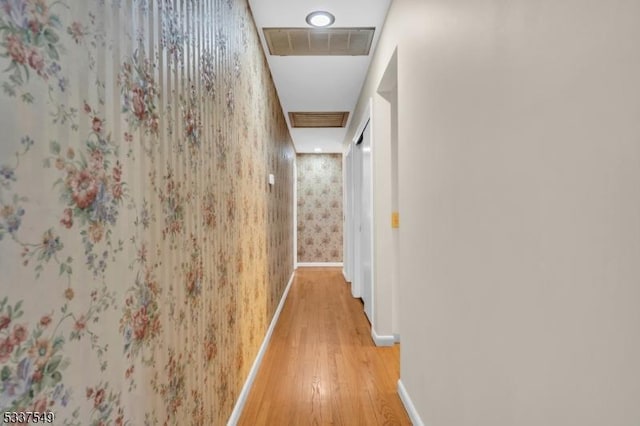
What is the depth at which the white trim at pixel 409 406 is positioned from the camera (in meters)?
1.61

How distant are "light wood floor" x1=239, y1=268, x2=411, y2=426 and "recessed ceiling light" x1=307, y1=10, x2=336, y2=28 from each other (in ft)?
8.09

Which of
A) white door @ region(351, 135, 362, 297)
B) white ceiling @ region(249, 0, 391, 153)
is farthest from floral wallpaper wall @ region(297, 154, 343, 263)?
white door @ region(351, 135, 362, 297)

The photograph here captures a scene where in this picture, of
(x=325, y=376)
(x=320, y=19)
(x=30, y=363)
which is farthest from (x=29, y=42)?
(x=325, y=376)

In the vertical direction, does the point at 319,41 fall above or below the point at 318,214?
above

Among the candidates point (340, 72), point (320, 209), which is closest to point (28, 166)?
point (340, 72)

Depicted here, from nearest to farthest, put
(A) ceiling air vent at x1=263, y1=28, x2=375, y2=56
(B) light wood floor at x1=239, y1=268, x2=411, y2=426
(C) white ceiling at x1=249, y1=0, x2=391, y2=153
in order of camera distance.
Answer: (B) light wood floor at x1=239, y1=268, x2=411, y2=426
(C) white ceiling at x1=249, y1=0, x2=391, y2=153
(A) ceiling air vent at x1=263, y1=28, x2=375, y2=56

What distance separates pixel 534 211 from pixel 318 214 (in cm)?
609

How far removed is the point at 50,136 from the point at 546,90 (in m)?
0.96

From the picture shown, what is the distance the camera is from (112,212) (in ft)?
2.25

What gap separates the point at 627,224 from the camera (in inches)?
21.0

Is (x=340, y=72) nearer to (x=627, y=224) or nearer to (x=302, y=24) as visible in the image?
(x=302, y=24)

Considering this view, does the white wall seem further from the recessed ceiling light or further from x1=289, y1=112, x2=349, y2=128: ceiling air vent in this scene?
x1=289, y1=112, x2=349, y2=128: ceiling air vent

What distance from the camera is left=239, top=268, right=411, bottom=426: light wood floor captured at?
1.77 meters

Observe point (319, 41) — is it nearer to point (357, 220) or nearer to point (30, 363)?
point (357, 220)
